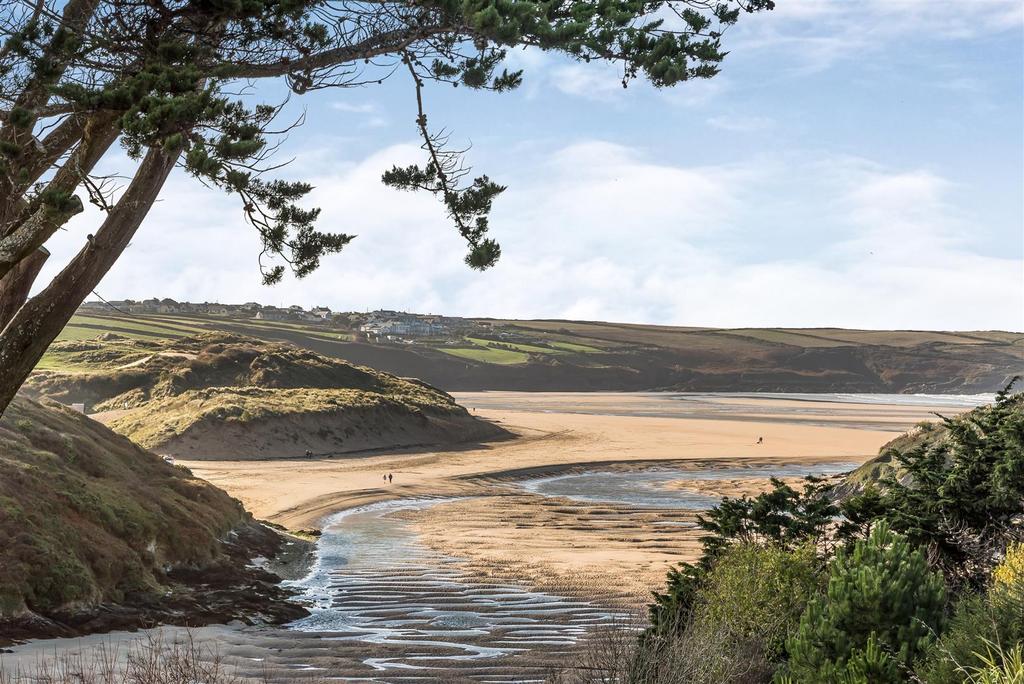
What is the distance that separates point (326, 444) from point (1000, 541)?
41.9 meters

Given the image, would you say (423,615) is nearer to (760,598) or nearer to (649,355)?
(760,598)

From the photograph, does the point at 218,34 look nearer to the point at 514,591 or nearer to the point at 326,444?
the point at 514,591

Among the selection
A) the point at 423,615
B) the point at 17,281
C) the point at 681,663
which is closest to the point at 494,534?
the point at 423,615

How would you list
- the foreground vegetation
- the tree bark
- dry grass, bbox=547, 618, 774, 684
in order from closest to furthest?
the foreground vegetation
dry grass, bbox=547, 618, 774, 684
the tree bark

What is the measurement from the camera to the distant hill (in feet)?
356

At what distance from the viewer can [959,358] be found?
465ft

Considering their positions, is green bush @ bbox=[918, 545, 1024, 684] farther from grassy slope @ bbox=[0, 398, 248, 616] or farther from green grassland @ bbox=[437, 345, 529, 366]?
green grassland @ bbox=[437, 345, 529, 366]

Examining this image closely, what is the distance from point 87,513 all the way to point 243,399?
33.8 m

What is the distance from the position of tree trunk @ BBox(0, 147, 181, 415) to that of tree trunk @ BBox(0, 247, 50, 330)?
1.97ft

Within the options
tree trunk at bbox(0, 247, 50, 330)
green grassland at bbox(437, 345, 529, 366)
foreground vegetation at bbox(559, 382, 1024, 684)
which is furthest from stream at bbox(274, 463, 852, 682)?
green grassland at bbox(437, 345, 529, 366)

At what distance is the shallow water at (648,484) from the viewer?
36.2 meters

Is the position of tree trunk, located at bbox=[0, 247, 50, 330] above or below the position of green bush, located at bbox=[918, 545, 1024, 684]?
above

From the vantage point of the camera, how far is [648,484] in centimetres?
4103

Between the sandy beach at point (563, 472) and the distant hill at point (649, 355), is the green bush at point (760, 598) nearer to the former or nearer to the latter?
the sandy beach at point (563, 472)
